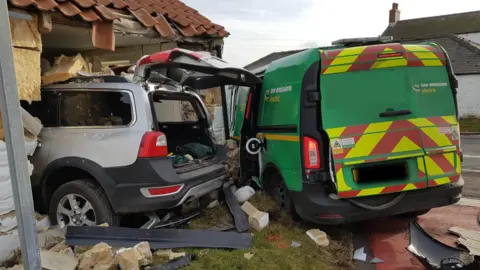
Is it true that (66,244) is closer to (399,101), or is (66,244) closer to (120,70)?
(120,70)

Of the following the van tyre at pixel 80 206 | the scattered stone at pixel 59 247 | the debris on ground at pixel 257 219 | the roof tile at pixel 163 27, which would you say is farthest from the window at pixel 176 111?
the scattered stone at pixel 59 247

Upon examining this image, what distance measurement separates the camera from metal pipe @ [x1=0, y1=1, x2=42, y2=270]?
6.75 feet

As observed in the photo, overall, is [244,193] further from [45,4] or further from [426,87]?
[45,4]

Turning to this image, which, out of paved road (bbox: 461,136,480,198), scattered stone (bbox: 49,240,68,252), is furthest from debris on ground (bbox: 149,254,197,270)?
paved road (bbox: 461,136,480,198)

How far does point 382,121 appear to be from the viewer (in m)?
4.22

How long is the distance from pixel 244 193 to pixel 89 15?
3181mm

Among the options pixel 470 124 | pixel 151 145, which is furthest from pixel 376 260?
pixel 470 124

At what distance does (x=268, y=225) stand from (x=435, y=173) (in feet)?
6.48

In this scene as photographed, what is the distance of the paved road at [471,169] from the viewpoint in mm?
7054

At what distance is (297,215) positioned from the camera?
4.99m

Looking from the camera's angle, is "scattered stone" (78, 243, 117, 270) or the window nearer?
"scattered stone" (78, 243, 117, 270)

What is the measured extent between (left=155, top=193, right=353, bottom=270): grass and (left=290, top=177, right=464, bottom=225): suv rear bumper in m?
0.35

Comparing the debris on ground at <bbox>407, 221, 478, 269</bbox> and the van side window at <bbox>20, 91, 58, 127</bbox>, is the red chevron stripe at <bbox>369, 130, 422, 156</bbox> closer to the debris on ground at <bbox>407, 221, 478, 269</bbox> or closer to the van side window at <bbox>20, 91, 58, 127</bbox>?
the debris on ground at <bbox>407, 221, 478, 269</bbox>

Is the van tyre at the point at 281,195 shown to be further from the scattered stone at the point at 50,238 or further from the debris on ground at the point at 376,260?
the scattered stone at the point at 50,238
